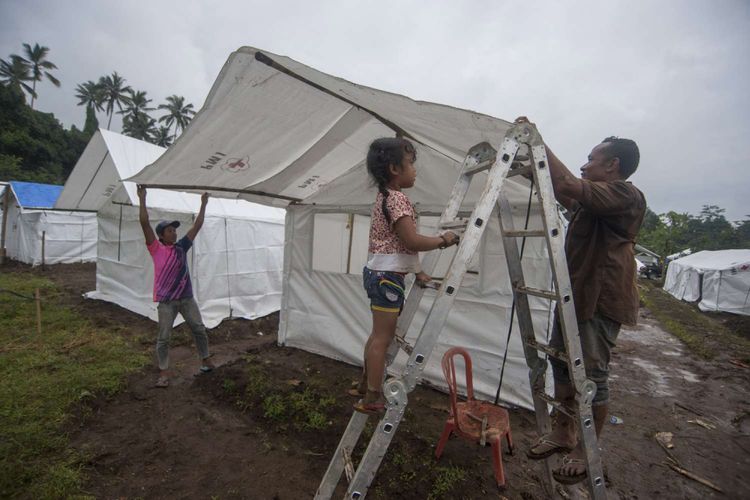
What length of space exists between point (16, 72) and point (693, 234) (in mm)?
85317

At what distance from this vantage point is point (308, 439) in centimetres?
340

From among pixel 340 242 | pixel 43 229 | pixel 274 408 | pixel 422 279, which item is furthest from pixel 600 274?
pixel 43 229

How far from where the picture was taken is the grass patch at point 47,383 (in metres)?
2.72

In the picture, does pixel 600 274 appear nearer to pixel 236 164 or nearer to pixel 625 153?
pixel 625 153

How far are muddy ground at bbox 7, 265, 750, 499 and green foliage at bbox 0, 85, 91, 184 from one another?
104ft

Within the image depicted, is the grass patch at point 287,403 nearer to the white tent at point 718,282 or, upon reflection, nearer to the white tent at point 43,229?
the white tent at point 43,229

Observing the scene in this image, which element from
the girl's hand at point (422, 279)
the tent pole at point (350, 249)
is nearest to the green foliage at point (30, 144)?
the tent pole at point (350, 249)

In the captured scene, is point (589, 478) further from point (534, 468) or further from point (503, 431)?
point (534, 468)

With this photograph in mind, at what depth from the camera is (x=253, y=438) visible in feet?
11.3

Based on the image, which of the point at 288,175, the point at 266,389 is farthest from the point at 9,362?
the point at 288,175

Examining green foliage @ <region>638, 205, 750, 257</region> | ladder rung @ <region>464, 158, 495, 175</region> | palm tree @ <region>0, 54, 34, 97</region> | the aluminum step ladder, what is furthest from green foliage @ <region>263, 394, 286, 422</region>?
palm tree @ <region>0, 54, 34, 97</region>

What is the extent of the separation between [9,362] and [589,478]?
7.29 m

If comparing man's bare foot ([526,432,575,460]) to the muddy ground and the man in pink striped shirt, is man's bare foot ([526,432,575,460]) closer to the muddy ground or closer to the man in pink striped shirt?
the muddy ground

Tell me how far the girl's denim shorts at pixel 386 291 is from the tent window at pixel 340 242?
11.8 feet
